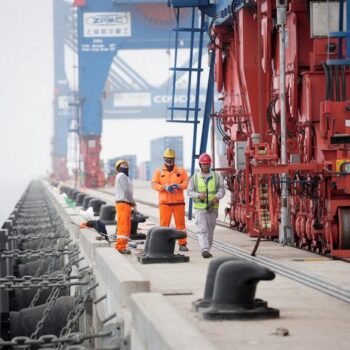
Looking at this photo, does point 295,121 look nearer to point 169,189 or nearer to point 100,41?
point 169,189

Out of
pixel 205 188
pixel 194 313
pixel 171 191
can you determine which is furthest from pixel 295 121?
pixel 194 313

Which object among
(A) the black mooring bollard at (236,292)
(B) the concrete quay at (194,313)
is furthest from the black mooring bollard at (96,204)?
(A) the black mooring bollard at (236,292)

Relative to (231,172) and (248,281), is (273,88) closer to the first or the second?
(231,172)

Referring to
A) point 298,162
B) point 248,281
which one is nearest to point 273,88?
point 298,162

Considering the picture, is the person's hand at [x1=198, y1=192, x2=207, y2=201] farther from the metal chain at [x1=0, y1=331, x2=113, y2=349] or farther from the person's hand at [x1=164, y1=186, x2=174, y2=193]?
the metal chain at [x1=0, y1=331, x2=113, y2=349]

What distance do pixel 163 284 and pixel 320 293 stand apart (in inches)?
76.4

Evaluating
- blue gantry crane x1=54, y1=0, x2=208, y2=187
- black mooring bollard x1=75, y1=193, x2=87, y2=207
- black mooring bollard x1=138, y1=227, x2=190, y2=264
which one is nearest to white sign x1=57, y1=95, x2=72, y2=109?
blue gantry crane x1=54, y1=0, x2=208, y2=187

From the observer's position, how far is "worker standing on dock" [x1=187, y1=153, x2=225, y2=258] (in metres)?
19.4

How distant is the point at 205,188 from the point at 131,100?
129 metres

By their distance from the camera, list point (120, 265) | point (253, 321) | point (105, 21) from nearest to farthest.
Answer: point (253, 321), point (120, 265), point (105, 21)

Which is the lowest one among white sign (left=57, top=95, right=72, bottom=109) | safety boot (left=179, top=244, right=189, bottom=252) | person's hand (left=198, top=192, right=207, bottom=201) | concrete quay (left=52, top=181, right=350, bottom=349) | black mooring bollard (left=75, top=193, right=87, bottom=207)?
black mooring bollard (left=75, top=193, right=87, bottom=207)

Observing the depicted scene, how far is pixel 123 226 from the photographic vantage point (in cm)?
2003

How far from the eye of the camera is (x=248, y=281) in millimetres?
10906

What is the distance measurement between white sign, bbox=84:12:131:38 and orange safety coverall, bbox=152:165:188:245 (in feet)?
150
